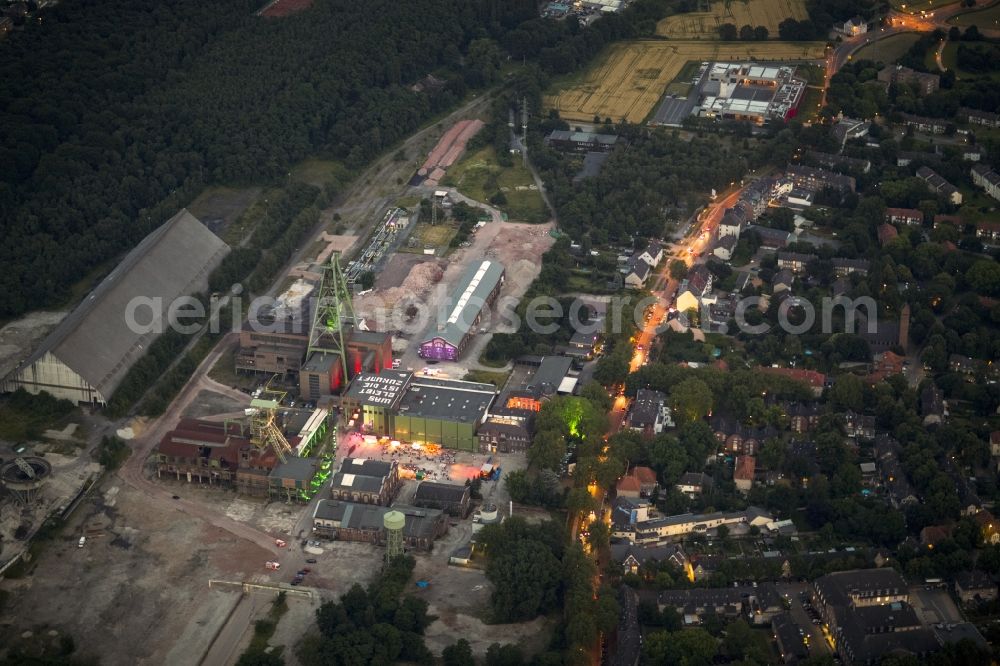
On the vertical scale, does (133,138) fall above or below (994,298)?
above

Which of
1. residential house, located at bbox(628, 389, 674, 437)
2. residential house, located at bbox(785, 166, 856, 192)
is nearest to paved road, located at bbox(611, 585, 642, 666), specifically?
residential house, located at bbox(628, 389, 674, 437)

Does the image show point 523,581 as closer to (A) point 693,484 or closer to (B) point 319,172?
(A) point 693,484

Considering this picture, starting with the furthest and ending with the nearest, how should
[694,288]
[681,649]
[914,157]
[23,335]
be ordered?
[914,157] < [694,288] < [23,335] < [681,649]

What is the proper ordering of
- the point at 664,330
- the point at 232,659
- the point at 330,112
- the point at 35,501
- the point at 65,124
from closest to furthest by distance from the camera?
1. the point at 232,659
2. the point at 35,501
3. the point at 664,330
4. the point at 65,124
5. the point at 330,112

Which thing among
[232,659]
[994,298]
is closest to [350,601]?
[232,659]

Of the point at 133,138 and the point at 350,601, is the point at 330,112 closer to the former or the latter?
the point at 133,138

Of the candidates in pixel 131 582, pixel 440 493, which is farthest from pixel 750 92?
pixel 131 582
